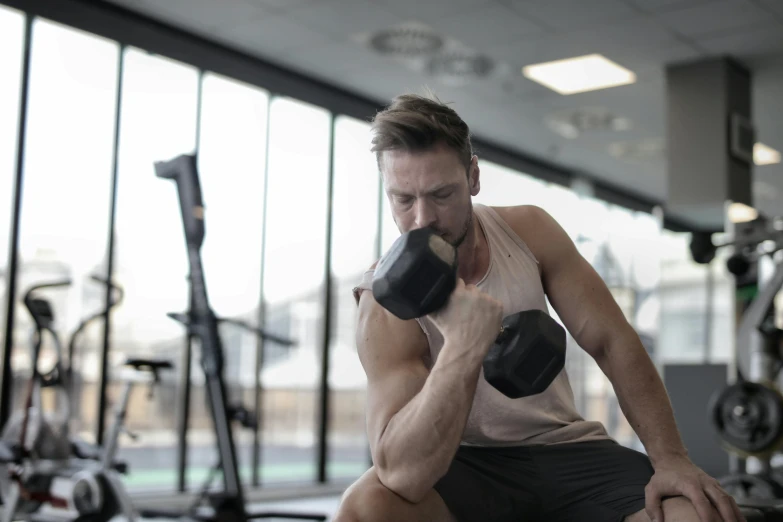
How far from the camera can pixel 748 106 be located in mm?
5441

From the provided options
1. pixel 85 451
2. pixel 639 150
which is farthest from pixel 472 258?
pixel 639 150

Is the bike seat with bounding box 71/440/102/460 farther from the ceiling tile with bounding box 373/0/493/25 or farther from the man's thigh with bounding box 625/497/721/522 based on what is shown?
the man's thigh with bounding box 625/497/721/522

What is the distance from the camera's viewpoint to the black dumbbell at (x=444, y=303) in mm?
1123

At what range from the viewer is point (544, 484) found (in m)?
1.42

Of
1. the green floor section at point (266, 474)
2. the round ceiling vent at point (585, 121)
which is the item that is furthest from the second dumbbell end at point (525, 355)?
the round ceiling vent at point (585, 121)

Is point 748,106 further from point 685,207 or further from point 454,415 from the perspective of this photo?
point 454,415

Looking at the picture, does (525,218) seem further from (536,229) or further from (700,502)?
(700,502)

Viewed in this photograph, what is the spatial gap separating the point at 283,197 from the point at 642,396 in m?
4.43

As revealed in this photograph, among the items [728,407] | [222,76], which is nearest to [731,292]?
[728,407]

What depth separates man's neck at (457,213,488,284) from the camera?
1.46 m

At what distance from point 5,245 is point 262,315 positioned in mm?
1709

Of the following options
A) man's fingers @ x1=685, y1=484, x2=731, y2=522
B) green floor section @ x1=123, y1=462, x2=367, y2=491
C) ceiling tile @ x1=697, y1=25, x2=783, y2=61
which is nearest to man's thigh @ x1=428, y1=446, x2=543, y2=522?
man's fingers @ x1=685, y1=484, x2=731, y2=522

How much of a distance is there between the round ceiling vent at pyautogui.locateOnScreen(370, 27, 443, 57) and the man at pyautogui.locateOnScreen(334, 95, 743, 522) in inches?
136

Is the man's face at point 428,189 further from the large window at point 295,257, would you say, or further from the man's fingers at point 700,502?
the large window at point 295,257
